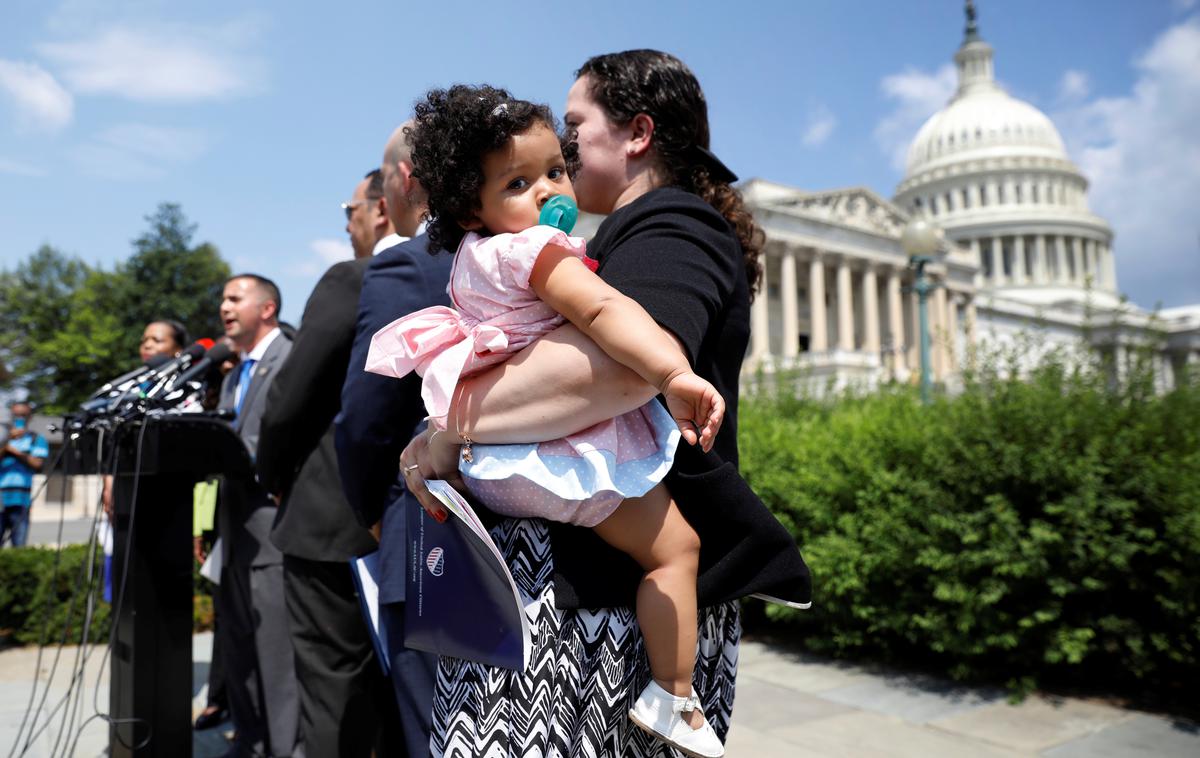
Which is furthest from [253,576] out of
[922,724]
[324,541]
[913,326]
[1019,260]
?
[1019,260]

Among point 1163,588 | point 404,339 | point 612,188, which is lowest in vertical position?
point 1163,588

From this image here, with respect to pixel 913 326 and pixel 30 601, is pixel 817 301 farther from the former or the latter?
pixel 30 601

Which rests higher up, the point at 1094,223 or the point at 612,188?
the point at 1094,223

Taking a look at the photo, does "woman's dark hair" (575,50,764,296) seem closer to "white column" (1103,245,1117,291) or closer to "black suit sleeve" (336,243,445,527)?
"black suit sleeve" (336,243,445,527)

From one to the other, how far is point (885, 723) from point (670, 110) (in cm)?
433

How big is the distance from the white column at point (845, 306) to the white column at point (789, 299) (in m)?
4.21

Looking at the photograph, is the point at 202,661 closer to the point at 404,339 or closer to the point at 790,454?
the point at 790,454

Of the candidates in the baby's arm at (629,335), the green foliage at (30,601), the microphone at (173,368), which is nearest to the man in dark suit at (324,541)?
the microphone at (173,368)

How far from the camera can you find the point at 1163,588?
5246 mm

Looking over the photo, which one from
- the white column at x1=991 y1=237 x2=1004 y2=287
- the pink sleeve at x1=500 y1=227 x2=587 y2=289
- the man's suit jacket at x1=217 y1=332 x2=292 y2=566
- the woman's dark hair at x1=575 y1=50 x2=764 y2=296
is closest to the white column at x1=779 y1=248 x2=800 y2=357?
the white column at x1=991 y1=237 x2=1004 y2=287

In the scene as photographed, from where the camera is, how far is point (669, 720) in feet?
5.43

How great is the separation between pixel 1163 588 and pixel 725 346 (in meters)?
4.71

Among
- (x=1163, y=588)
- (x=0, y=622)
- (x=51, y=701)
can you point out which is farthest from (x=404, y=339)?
(x=0, y=622)

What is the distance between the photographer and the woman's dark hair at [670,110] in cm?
213
